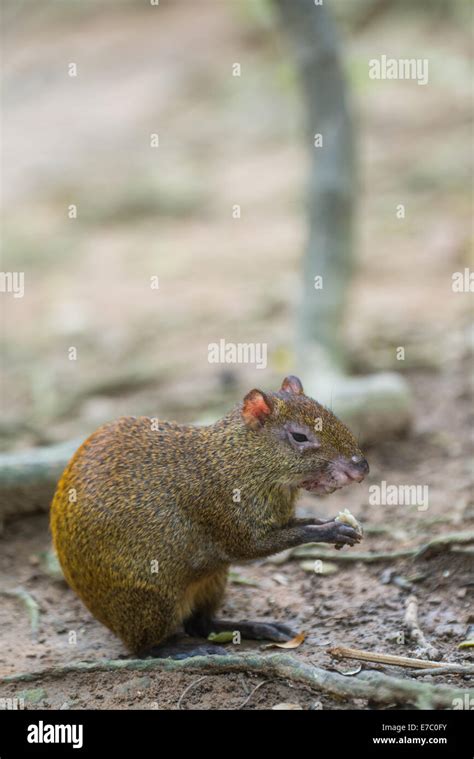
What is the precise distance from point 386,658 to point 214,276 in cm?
1022

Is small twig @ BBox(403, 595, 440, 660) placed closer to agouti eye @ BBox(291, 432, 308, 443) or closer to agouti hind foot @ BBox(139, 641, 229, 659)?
agouti hind foot @ BBox(139, 641, 229, 659)

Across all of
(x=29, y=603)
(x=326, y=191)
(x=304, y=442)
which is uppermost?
(x=326, y=191)

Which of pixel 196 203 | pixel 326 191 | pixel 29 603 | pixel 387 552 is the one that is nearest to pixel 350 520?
pixel 387 552

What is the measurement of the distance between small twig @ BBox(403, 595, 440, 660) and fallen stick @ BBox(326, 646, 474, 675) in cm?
8

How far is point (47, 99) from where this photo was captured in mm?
23719

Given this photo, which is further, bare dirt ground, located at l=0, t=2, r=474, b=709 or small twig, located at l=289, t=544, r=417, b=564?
small twig, located at l=289, t=544, r=417, b=564

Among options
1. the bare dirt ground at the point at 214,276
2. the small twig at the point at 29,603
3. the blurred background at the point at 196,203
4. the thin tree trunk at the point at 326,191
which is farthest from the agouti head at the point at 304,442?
the thin tree trunk at the point at 326,191

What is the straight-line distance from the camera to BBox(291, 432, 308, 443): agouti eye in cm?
507

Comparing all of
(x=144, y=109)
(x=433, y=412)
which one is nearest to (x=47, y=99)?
(x=144, y=109)

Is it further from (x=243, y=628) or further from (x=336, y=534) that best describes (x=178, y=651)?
(x=336, y=534)

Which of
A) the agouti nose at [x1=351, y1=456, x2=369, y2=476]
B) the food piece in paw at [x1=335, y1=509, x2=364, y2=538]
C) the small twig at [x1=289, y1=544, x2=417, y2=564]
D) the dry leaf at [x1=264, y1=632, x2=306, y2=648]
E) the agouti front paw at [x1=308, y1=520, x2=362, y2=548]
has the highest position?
the agouti nose at [x1=351, y1=456, x2=369, y2=476]

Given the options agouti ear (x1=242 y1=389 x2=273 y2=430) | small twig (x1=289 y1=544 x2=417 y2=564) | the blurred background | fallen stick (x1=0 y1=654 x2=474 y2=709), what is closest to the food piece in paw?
agouti ear (x1=242 y1=389 x2=273 y2=430)

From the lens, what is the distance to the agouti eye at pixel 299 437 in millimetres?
5074

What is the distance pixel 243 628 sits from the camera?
536cm
